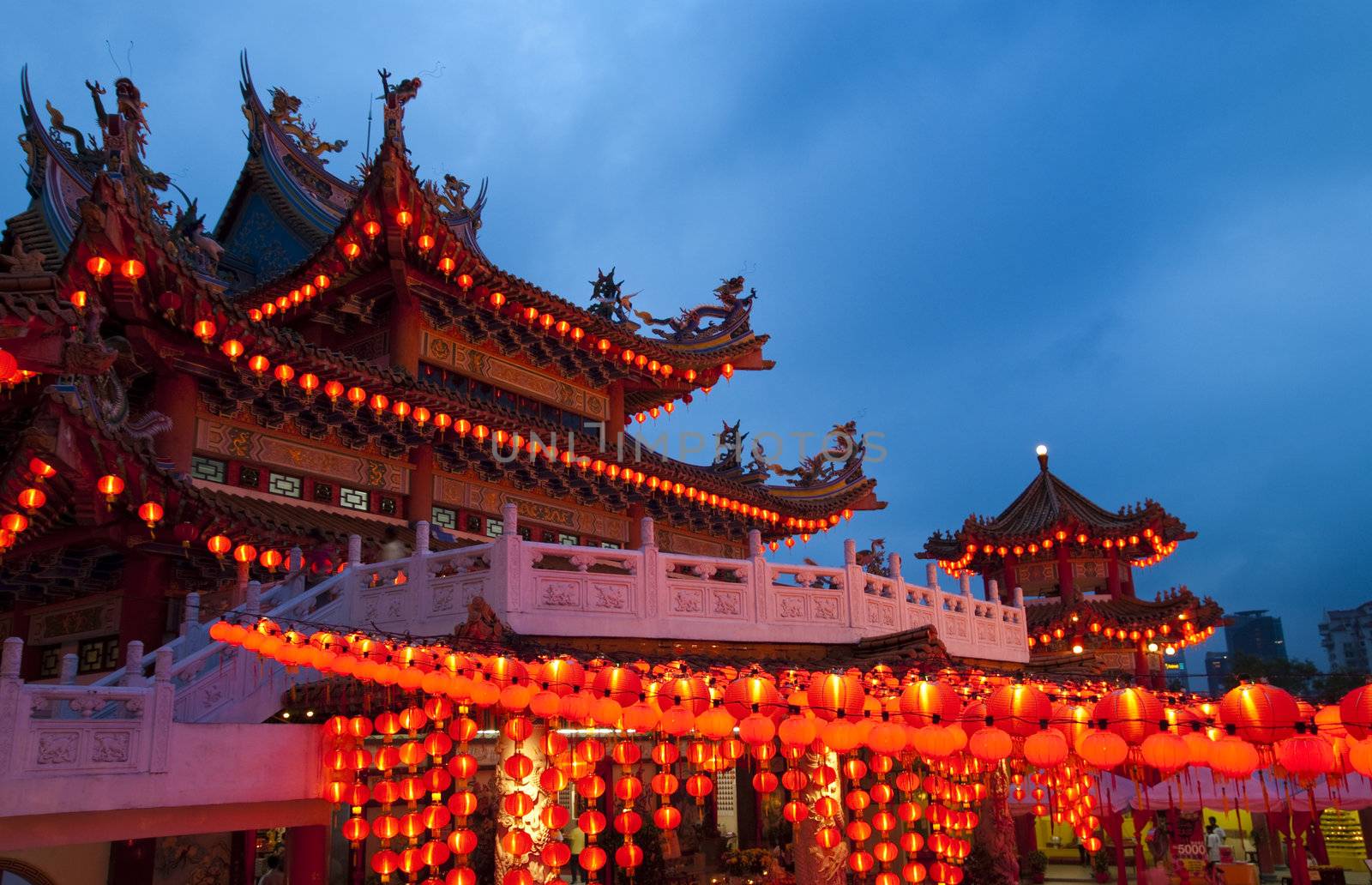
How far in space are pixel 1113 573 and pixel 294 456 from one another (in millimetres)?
20616

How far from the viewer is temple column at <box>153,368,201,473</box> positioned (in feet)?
42.1

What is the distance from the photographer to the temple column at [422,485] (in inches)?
625

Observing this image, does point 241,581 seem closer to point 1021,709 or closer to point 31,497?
point 31,497

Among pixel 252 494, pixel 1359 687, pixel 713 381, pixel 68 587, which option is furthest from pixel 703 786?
pixel 713 381

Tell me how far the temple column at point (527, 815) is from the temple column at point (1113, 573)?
19853 millimetres

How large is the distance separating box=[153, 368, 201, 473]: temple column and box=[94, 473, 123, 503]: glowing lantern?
2414mm

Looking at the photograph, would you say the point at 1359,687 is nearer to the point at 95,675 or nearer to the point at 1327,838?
the point at 95,675

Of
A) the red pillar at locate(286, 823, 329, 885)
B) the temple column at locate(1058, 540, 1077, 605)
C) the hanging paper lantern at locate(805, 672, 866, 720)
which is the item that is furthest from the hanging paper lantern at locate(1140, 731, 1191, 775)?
the temple column at locate(1058, 540, 1077, 605)

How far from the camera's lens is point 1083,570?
2633cm

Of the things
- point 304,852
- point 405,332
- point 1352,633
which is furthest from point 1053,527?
point 1352,633

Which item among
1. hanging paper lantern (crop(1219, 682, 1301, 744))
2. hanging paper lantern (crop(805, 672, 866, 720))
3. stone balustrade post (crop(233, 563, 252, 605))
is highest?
stone balustrade post (crop(233, 563, 252, 605))

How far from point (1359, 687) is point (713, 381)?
59.0 feet

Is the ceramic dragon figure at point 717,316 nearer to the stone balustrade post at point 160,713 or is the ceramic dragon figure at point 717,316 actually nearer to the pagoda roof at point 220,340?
the pagoda roof at point 220,340

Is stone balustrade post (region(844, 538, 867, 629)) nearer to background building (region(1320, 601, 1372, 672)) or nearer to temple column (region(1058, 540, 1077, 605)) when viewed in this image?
temple column (region(1058, 540, 1077, 605))
